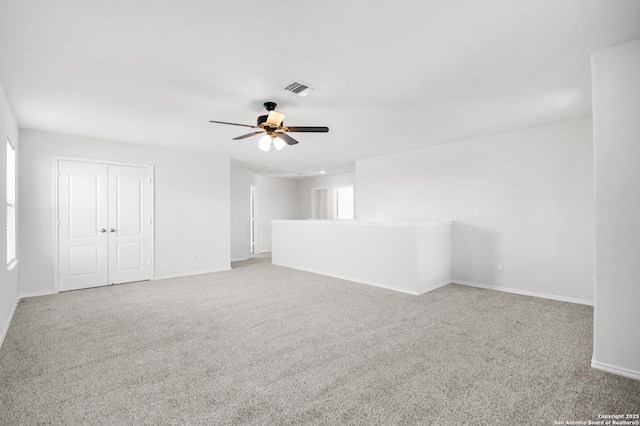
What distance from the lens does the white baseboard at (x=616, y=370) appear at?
2264 mm

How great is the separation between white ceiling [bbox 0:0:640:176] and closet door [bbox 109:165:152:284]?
1194 millimetres

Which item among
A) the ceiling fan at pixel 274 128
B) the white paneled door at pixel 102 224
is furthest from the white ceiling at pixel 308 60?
the white paneled door at pixel 102 224

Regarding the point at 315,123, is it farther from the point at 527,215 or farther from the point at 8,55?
the point at 527,215

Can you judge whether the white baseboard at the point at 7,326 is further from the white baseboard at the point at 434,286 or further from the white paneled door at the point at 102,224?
the white baseboard at the point at 434,286

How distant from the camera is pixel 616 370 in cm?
232

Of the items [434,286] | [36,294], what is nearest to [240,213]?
[36,294]

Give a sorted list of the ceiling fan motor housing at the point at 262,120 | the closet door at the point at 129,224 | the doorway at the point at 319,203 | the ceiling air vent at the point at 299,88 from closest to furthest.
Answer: the ceiling air vent at the point at 299,88, the ceiling fan motor housing at the point at 262,120, the closet door at the point at 129,224, the doorway at the point at 319,203

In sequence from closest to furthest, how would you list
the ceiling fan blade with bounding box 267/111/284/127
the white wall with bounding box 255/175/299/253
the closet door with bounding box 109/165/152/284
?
1. the ceiling fan blade with bounding box 267/111/284/127
2. the closet door with bounding box 109/165/152/284
3. the white wall with bounding box 255/175/299/253

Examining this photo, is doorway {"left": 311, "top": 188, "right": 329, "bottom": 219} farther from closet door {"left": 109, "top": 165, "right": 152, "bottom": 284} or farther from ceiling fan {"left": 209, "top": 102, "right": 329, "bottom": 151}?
ceiling fan {"left": 209, "top": 102, "right": 329, "bottom": 151}

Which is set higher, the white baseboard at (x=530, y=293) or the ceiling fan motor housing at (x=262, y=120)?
the ceiling fan motor housing at (x=262, y=120)

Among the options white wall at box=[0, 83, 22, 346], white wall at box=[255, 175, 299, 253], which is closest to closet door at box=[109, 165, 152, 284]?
white wall at box=[0, 83, 22, 346]

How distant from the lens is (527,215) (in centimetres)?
462

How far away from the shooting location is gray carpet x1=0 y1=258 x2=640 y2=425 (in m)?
1.88

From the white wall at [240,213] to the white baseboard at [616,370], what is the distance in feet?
24.1
